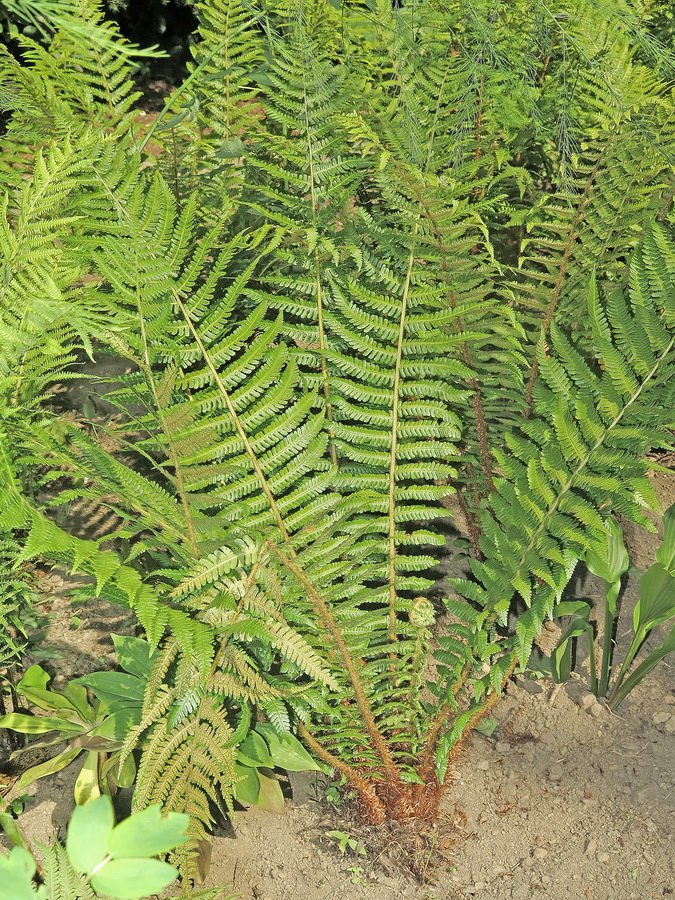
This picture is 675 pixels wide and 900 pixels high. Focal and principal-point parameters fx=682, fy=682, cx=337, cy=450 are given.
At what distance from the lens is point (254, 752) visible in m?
1.33

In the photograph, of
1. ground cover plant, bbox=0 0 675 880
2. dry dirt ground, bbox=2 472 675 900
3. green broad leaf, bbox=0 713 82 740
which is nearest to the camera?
ground cover plant, bbox=0 0 675 880

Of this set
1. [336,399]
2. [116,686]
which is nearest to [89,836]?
[336,399]

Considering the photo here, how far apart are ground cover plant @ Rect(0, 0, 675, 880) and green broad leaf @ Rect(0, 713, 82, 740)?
17cm

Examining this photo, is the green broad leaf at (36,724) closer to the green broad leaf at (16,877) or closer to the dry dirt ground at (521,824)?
the dry dirt ground at (521,824)

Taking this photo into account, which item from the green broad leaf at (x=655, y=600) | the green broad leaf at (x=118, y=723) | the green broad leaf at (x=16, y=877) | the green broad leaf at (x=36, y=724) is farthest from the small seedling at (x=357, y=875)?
the green broad leaf at (x=16, y=877)

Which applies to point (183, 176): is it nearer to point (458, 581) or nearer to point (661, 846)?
point (458, 581)

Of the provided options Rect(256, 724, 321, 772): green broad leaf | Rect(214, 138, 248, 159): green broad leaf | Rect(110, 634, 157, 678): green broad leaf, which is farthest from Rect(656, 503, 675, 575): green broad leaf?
Rect(214, 138, 248, 159): green broad leaf

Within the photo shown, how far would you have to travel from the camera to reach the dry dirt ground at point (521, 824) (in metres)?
1.30

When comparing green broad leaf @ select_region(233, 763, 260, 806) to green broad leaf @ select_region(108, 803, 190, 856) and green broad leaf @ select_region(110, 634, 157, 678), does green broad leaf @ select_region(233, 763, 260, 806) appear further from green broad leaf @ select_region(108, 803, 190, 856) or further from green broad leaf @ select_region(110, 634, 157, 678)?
green broad leaf @ select_region(108, 803, 190, 856)

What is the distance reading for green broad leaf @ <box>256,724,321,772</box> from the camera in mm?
1345

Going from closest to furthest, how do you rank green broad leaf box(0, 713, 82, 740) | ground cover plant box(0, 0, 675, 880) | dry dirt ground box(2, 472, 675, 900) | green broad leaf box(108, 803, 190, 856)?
green broad leaf box(108, 803, 190, 856) < ground cover plant box(0, 0, 675, 880) < dry dirt ground box(2, 472, 675, 900) < green broad leaf box(0, 713, 82, 740)

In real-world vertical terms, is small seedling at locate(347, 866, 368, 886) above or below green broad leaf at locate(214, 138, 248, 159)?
below

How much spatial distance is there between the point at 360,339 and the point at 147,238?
1.36 feet

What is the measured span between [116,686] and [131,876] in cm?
111
